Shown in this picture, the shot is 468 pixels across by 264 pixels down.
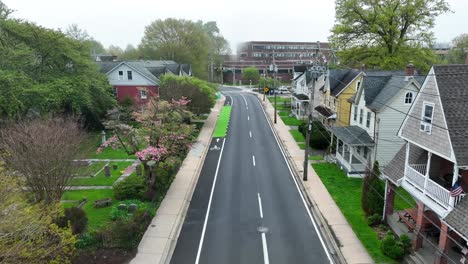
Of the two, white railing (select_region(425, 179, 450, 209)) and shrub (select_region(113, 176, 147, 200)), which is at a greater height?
white railing (select_region(425, 179, 450, 209))

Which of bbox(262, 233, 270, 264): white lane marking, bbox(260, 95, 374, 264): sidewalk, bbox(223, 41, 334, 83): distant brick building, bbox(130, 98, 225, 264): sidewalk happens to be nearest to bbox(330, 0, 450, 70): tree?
bbox(260, 95, 374, 264): sidewalk

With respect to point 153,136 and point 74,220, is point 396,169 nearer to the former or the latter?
point 153,136

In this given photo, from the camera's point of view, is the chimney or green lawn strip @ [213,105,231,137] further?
green lawn strip @ [213,105,231,137]

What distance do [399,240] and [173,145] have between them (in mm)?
15420

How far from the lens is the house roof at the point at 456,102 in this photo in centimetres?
1428

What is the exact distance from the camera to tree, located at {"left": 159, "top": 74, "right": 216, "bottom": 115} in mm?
44969

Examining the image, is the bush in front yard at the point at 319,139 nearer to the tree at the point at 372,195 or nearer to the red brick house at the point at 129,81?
the tree at the point at 372,195

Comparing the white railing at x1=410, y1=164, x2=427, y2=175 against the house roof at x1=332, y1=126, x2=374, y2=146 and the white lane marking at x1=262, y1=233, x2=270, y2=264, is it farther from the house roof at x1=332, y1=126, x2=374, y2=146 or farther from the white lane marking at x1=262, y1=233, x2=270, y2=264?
the house roof at x1=332, y1=126, x2=374, y2=146

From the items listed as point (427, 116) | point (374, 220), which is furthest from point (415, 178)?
point (374, 220)

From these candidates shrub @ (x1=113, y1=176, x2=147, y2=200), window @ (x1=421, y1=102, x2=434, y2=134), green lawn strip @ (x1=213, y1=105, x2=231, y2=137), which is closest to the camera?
window @ (x1=421, y1=102, x2=434, y2=134)

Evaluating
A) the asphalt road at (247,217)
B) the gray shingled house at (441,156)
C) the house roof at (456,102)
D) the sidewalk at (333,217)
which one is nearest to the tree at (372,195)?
the gray shingled house at (441,156)

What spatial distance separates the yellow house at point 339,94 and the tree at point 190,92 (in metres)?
14.9

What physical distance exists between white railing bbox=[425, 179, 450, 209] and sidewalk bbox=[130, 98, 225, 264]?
479 inches

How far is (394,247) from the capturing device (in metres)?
16.3
